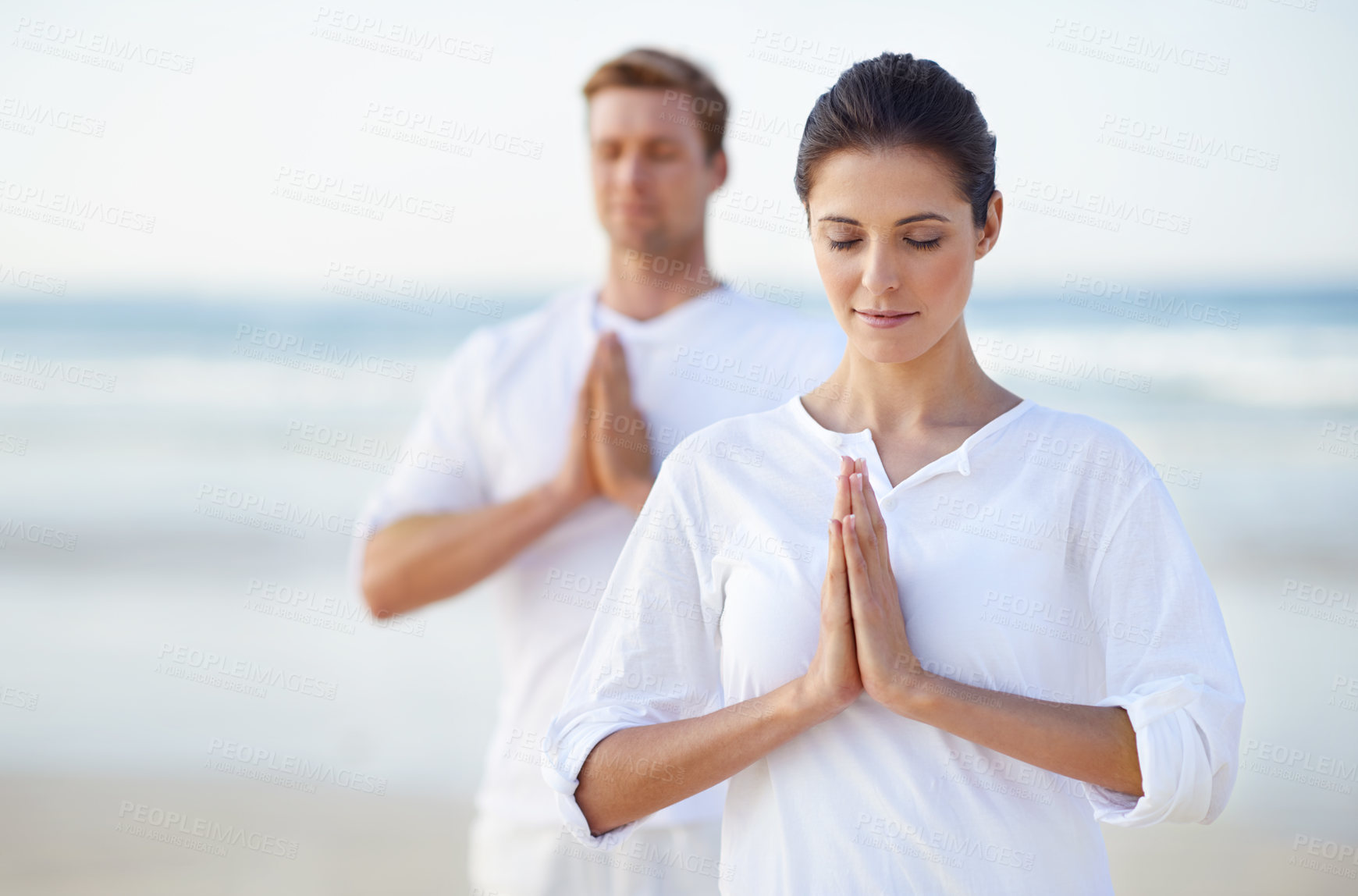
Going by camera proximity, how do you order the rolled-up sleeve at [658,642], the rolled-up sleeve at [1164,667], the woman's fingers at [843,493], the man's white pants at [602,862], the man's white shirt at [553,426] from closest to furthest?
1. the rolled-up sleeve at [1164,667]
2. the woman's fingers at [843,493]
3. the rolled-up sleeve at [658,642]
4. the man's white pants at [602,862]
5. the man's white shirt at [553,426]

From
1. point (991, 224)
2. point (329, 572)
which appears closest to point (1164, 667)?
point (991, 224)

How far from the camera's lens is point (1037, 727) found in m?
1.51

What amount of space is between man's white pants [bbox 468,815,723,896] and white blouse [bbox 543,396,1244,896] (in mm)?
770

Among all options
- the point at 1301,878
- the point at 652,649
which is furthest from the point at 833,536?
the point at 1301,878

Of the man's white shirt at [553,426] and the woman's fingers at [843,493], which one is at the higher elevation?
the woman's fingers at [843,493]

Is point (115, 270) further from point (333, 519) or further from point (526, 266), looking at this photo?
point (333, 519)

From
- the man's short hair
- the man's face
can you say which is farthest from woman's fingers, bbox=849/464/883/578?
the man's short hair

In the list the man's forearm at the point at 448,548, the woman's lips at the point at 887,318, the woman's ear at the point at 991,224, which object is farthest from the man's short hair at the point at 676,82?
the woman's lips at the point at 887,318

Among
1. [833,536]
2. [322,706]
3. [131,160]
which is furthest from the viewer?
[131,160]

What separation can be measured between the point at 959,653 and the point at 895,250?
57 centimetres

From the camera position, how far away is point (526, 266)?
14383 mm

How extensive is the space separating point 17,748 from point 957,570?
5194 mm

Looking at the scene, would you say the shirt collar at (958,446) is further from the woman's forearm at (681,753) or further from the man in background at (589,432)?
the man in background at (589,432)

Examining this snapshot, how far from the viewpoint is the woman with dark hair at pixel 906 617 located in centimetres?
155
